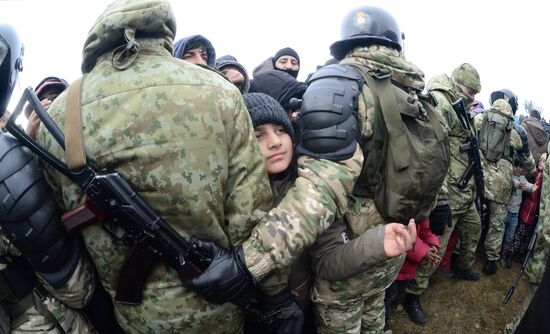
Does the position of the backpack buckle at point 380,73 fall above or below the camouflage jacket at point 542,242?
above

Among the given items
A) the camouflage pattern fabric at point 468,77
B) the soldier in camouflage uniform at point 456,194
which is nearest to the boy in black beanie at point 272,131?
the soldier in camouflage uniform at point 456,194

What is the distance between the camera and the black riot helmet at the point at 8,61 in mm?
1736

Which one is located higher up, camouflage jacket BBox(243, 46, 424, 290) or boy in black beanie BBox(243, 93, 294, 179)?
boy in black beanie BBox(243, 93, 294, 179)

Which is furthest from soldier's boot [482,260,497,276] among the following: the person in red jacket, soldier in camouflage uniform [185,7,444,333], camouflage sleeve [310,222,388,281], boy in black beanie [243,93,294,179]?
boy in black beanie [243,93,294,179]

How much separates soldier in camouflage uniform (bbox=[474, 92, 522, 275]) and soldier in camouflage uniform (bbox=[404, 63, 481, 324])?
399mm

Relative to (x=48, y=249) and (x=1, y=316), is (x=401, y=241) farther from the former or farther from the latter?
(x=1, y=316)

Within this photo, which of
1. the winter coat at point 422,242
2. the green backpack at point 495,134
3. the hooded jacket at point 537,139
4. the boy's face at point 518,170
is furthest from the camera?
the hooded jacket at point 537,139

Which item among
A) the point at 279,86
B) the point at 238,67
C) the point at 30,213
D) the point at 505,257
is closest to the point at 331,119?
the point at 30,213

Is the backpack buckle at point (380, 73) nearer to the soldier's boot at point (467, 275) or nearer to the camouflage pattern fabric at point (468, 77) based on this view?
the camouflage pattern fabric at point (468, 77)

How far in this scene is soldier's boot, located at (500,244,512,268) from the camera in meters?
5.16

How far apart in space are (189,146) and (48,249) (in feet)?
2.51

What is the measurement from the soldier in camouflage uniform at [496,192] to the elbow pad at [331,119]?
3.80 meters

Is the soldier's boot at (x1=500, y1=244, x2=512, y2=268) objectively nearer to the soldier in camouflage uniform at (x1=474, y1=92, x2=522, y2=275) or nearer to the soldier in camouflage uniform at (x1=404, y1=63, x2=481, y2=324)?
the soldier in camouflage uniform at (x1=474, y1=92, x2=522, y2=275)

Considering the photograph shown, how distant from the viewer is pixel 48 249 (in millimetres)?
1509
